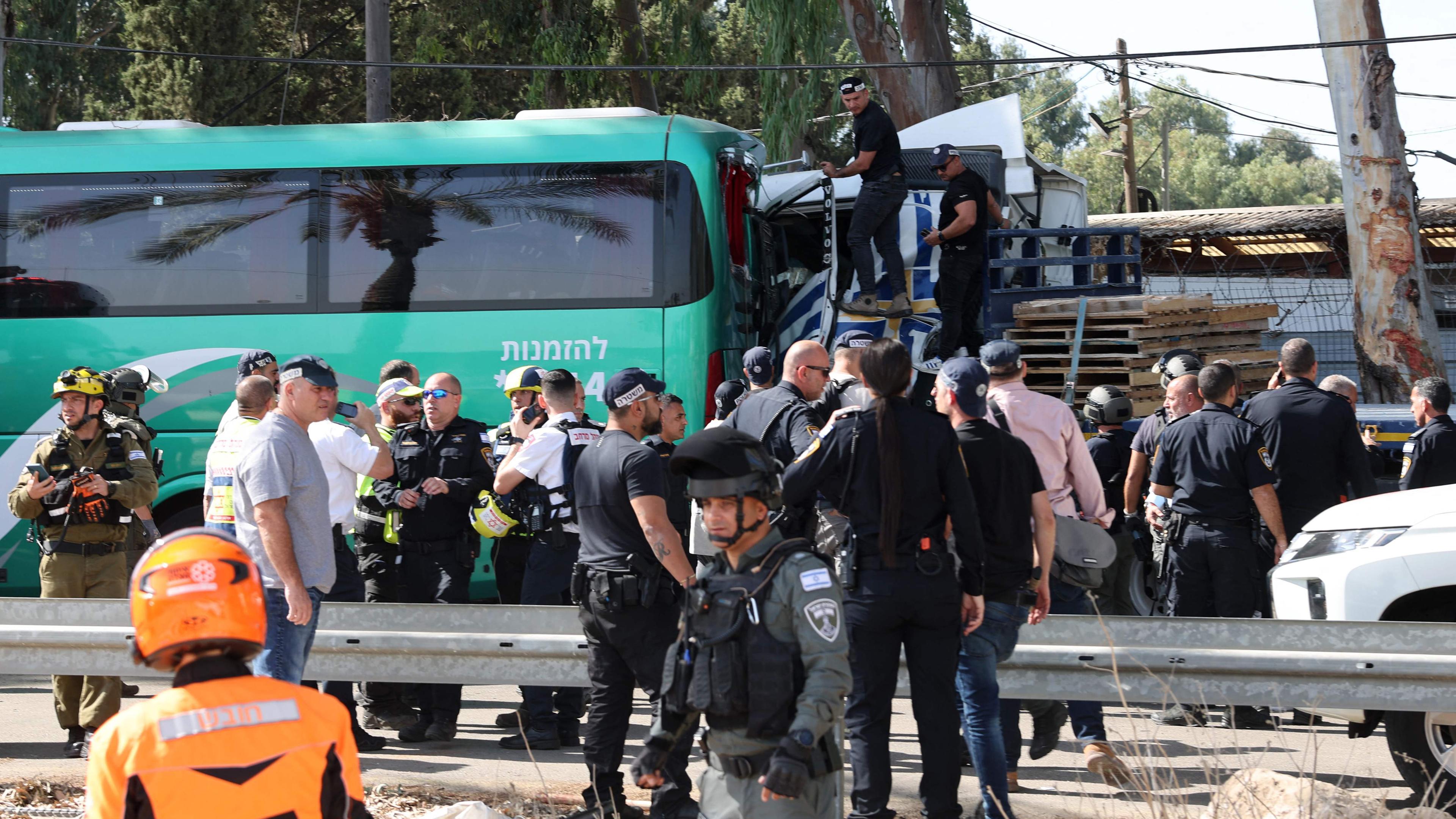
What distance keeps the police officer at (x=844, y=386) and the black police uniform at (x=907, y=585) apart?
1108 millimetres

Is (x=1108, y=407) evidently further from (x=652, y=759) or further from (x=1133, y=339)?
(x=652, y=759)

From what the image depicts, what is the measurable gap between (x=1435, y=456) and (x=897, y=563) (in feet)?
14.9

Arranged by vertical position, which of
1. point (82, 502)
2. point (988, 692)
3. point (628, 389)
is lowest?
point (988, 692)

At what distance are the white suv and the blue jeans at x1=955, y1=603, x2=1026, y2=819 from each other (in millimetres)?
1254

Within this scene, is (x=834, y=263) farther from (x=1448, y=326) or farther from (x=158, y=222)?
(x=1448, y=326)

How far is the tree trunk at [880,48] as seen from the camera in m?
16.9

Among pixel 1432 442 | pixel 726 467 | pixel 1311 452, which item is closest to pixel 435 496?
pixel 726 467

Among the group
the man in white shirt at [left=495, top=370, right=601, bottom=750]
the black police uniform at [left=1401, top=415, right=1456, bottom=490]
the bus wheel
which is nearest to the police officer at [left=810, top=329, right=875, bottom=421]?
the man in white shirt at [left=495, top=370, right=601, bottom=750]

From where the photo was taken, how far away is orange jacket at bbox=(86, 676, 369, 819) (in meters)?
2.33

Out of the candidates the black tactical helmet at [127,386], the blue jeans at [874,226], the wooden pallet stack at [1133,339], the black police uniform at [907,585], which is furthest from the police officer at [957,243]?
the black tactical helmet at [127,386]

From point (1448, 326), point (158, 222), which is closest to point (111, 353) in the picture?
point (158, 222)

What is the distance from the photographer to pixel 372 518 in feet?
23.0

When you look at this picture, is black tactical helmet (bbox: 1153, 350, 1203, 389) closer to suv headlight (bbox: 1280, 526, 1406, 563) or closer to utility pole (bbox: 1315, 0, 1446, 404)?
suv headlight (bbox: 1280, 526, 1406, 563)

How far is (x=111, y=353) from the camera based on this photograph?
9.32 meters
